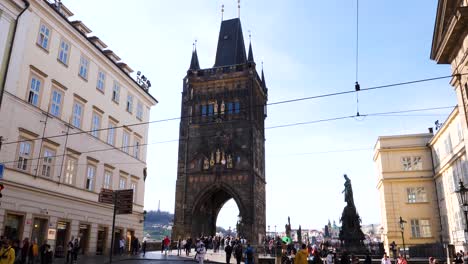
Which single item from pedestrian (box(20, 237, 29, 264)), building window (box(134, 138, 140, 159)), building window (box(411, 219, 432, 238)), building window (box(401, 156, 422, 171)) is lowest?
pedestrian (box(20, 237, 29, 264))

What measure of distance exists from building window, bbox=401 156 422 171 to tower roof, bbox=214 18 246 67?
29.7 meters

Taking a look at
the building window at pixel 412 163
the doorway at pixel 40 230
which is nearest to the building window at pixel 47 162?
the doorway at pixel 40 230

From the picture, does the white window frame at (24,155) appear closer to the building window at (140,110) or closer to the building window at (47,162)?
the building window at (47,162)

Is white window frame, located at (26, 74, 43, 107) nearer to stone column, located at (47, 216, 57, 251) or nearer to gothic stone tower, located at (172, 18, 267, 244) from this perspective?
stone column, located at (47, 216, 57, 251)

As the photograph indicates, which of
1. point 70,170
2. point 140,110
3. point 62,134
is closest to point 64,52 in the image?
point 62,134

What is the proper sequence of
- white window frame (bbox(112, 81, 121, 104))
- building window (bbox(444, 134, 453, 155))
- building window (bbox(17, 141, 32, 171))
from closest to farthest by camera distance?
1. building window (bbox(17, 141, 32, 171))
2. white window frame (bbox(112, 81, 121, 104))
3. building window (bbox(444, 134, 453, 155))

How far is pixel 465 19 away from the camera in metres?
17.2

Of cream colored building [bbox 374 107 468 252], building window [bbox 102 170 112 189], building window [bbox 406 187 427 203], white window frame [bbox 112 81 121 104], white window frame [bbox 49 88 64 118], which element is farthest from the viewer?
building window [bbox 406 187 427 203]

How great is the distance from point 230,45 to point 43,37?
46432 mm

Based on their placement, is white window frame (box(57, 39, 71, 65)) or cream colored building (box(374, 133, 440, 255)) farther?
cream colored building (box(374, 133, 440, 255))

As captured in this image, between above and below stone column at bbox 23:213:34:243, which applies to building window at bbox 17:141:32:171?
above

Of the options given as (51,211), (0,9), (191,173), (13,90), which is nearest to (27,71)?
(13,90)

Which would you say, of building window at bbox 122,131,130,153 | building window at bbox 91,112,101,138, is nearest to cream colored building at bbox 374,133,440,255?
building window at bbox 122,131,130,153

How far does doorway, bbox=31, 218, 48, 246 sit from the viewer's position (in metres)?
19.9
